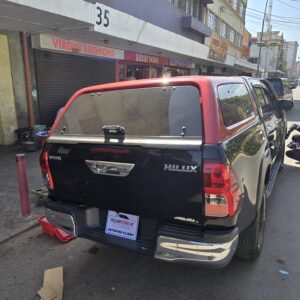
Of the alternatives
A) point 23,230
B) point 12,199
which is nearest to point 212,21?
point 12,199

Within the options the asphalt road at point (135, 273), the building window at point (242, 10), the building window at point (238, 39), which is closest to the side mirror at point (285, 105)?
the asphalt road at point (135, 273)

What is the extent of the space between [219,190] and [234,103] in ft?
3.63

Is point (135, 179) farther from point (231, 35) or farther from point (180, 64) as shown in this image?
point (231, 35)

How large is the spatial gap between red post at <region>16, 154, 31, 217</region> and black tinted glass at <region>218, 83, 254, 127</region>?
2.83m

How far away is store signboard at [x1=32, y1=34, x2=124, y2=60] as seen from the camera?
8.20m

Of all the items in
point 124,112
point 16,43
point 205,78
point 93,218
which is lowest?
point 93,218

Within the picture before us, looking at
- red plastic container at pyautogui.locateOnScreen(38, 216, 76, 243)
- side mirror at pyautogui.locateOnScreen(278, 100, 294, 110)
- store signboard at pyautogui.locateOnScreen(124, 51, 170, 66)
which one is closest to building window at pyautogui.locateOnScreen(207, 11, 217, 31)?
store signboard at pyautogui.locateOnScreen(124, 51, 170, 66)

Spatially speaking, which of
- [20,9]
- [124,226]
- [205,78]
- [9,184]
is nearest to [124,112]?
[205,78]

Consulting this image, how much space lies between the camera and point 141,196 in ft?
7.73

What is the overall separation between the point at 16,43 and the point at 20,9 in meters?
2.58

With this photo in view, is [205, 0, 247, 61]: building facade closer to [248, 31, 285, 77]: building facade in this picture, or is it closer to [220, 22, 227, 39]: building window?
[220, 22, 227, 39]: building window

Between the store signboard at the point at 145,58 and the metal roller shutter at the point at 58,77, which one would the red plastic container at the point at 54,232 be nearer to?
the metal roller shutter at the point at 58,77

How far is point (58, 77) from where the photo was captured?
946 centimetres

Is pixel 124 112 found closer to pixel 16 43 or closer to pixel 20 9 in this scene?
pixel 20 9
